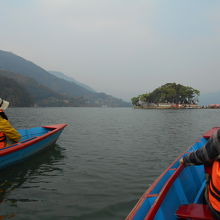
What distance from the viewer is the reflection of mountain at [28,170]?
8094 mm

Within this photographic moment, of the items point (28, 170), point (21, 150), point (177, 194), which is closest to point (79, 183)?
point (28, 170)

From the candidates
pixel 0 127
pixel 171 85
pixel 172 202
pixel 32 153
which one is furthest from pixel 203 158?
pixel 171 85

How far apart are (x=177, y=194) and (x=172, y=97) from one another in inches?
6552

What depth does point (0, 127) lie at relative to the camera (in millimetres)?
8594

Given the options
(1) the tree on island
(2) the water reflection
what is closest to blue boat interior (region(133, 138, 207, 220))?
(2) the water reflection

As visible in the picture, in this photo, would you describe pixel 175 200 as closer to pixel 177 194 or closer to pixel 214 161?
pixel 177 194

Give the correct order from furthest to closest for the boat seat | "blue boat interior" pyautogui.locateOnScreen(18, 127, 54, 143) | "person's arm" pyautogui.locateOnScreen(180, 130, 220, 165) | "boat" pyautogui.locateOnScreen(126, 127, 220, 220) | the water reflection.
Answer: "blue boat interior" pyautogui.locateOnScreen(18, 127, 54, 143) → the water reflection → "boat" pyautogui.locateOnScreen(126, 127, 220, 220) → the boat seat → "person's arm" pyautogui.locateOnScreen(180, 130, 220, 165)

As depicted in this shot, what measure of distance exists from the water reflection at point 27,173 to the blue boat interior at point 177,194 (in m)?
A: 4.29

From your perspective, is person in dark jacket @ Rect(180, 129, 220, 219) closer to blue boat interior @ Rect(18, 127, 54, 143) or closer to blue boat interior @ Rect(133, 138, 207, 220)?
blue boat interior @ Rect(133, 138, 207, 220)

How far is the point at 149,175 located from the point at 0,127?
22.7ft

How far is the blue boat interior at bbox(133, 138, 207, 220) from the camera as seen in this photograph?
387 cm

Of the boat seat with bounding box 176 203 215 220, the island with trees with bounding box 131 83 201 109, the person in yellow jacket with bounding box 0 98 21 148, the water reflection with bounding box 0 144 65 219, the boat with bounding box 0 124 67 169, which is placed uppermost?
the island with trees with bounding box 131 83 201 109

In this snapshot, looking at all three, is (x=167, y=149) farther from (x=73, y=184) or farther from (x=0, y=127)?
(x=0, y=127)

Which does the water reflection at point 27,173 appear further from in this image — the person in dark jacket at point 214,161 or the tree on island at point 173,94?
the tree on island at point 173,94
